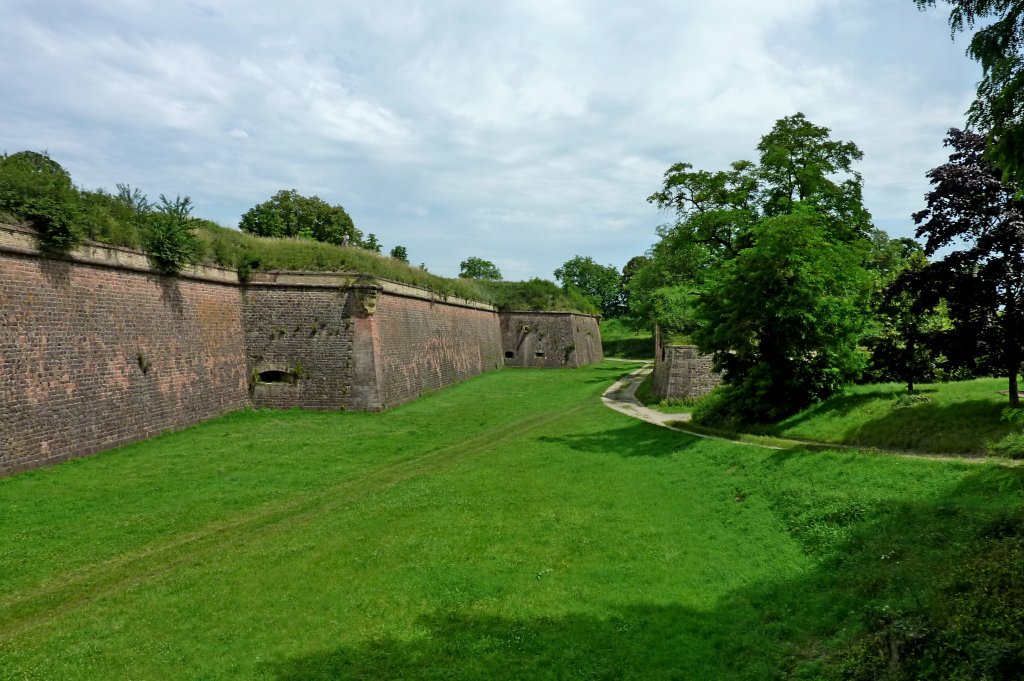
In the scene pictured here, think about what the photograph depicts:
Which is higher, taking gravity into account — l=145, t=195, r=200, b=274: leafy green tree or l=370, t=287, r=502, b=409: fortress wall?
l=145, t=195, r=200, b=274: leafy green tree

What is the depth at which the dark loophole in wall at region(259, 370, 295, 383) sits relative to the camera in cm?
1991

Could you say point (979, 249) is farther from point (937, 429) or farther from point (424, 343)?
point (424, 343)

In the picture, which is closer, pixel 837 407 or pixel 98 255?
pixel 837 407

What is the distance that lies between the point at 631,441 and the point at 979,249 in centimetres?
863

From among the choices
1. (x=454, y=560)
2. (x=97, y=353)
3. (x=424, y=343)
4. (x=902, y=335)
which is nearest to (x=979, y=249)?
(x=902, y=335)

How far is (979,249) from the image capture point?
10055mm

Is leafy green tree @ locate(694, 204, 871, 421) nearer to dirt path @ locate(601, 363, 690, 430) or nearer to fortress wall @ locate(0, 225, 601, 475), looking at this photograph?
dirt path @ locate(601, 363, 690, 430)

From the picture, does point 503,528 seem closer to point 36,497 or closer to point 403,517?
point 403,517

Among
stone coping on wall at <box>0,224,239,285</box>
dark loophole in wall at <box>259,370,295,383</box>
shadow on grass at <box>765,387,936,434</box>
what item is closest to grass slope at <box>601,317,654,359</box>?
dark loophole in wall at <box>259,370,295,383</box>

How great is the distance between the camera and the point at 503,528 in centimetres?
945

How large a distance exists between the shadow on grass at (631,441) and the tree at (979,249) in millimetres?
6298

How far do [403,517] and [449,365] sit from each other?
19.5m

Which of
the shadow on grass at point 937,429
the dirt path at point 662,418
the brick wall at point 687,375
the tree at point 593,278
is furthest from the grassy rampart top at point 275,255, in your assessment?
the tree at point 593,278

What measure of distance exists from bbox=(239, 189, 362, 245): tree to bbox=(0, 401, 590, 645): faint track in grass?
32042 millimetres
